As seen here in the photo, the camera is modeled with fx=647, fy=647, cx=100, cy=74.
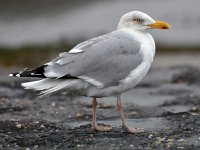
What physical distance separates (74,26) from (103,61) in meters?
15.6

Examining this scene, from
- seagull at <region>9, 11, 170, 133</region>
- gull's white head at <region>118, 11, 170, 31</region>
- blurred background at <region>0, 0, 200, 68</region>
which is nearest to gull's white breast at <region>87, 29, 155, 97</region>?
seagull at <region>9, 11, 170, 133</region>

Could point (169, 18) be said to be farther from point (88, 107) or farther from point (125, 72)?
point (125, 72)

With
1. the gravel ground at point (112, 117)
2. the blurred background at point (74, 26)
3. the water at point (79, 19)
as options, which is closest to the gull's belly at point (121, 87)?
the gravel ground at point (112, 117)

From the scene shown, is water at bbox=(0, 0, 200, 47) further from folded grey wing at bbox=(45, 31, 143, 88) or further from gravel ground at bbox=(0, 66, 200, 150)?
folded grey wing at bbox=(45, 31, 143, 88)

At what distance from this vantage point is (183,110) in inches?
→ 425

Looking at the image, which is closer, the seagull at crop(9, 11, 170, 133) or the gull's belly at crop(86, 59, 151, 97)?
the seagull at crop(9, 11, 170, 133)

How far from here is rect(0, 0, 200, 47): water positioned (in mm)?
21719

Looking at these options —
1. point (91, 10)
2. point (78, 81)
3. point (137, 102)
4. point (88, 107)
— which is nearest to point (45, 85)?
point (78, 81)

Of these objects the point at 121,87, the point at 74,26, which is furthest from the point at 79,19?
the point at 121,87

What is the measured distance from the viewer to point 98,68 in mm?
8258

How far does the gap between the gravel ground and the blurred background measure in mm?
4301

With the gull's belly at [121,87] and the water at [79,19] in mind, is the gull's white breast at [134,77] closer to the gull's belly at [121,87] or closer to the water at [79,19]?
the gull's belly at [121,87]

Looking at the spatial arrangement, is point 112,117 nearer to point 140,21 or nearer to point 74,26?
point 140,21

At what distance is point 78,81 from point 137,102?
3848 millimetres
